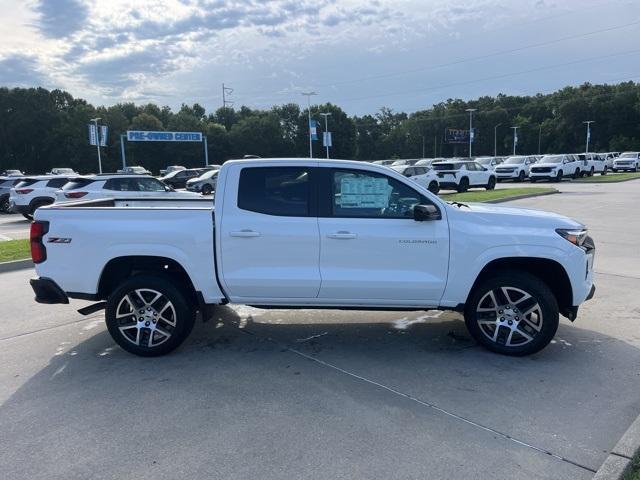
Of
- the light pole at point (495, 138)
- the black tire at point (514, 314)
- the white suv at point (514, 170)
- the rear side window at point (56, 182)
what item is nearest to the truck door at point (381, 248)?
the black tire at point (514, 314)

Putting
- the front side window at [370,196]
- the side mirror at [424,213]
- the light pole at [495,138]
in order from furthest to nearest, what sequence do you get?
1. the light pole at [495,138]
2. the front side window at [370,196]
3. the side mirror at [424,213]

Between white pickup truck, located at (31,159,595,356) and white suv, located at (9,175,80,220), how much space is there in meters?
16.0

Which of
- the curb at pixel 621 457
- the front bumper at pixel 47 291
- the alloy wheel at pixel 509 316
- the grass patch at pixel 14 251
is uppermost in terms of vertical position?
the front bumper at pixel 47 291

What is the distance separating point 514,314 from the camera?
196 inches

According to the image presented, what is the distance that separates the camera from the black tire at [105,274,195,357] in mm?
5066

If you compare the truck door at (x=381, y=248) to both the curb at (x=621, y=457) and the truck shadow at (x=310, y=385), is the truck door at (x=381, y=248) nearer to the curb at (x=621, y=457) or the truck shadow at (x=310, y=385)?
the truck shadow at (x=310, y=385)

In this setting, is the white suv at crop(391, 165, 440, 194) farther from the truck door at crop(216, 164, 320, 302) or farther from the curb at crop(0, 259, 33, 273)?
the truck door at crop(216, 164, 320, 302)

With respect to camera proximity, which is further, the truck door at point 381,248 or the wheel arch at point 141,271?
the wheel arch at point 141,271

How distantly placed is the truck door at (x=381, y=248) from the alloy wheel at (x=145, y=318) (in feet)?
4.98

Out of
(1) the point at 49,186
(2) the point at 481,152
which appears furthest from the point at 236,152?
(1) the point at 49,186

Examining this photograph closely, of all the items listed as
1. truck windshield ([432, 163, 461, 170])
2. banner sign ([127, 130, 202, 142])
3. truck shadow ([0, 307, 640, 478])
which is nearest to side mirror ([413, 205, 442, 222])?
truck shadow ([0, 307, 640, 478])

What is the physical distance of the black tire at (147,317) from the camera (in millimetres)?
5066

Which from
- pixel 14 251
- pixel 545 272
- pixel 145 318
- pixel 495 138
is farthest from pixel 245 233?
pixel 495 138

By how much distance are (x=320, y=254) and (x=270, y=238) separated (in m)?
0.49
